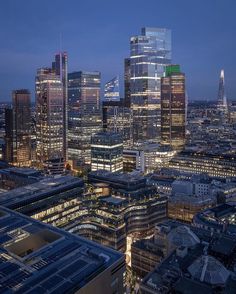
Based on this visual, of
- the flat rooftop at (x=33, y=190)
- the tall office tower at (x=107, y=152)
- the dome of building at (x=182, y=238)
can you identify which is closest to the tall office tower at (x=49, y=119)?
the tall office tower at (x=107, y=152)

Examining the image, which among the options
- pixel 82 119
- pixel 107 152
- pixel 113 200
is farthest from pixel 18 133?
pixel 113 200

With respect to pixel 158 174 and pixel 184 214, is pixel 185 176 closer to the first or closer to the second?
pixel 158 174

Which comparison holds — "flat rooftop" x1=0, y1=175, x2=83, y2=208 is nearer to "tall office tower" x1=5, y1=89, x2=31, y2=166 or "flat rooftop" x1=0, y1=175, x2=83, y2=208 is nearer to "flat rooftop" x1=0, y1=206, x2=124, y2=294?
"flat rooftop" x1=0, y1=206, x2=124, y2=294

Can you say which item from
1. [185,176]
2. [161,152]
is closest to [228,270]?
[185,176]

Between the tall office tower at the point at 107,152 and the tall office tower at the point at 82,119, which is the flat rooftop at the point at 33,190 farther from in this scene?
the tall office tower at the point at 82,119

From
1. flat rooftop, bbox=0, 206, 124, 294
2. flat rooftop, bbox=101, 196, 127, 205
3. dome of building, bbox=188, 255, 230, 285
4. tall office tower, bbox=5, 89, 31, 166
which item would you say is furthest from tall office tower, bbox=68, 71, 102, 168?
dome of building, bbox=188, 255, 230, 285

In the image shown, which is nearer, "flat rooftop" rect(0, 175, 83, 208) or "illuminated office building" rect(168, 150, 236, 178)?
"flat rooftop" rect(0, 175, 83, 208)

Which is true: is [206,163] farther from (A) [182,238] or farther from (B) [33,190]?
(A) [182,238]
